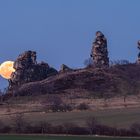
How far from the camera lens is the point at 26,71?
192875 mm

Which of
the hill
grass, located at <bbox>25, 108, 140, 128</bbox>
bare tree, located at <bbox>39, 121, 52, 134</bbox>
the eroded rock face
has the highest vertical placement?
the eroded rock face

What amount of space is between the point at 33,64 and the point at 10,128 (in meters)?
64.9

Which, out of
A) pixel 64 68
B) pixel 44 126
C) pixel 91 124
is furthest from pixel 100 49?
pixel 91 124

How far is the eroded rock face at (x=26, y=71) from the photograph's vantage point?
19075 centimetres

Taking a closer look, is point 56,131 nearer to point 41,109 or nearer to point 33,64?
point 41,109

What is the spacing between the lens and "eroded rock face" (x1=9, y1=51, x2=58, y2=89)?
19075 cm

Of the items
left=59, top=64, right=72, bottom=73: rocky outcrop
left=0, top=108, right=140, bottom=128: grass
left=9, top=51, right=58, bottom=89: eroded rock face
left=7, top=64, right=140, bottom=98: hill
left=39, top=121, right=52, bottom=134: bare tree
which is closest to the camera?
left=0, top=108, right=140, bottom=128: grass

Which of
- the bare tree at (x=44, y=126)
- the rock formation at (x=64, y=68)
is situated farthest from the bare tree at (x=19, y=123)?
the rock formation at (x=64, y=68)

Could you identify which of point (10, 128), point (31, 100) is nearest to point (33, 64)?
point (31, 100)

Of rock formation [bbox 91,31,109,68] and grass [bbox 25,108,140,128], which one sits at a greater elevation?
rock formation [bbox 91,31,109,68]

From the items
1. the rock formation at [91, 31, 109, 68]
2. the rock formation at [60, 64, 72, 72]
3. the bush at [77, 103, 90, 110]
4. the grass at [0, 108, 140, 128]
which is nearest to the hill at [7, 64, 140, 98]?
the rock formation at [60, 64, 72, 72]

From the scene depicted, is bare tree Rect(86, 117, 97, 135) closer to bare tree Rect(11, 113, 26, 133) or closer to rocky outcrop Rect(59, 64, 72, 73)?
bare tree Rect(11, 113, 26, 133)

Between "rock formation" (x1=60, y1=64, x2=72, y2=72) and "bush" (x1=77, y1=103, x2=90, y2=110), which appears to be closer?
"bush" (x1=77, y1=103, x2=90, y2=110)

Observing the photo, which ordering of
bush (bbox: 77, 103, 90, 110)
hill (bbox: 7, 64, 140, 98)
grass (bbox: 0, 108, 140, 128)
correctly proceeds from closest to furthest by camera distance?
1. grass (bbox: 0, 108, 140, 128)
2. bush (bbox: 77, 103, 90, 110)
3. hill (bbox: 7, 64, 140, 98)
